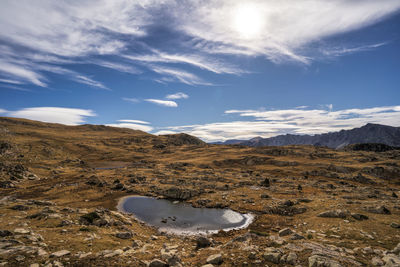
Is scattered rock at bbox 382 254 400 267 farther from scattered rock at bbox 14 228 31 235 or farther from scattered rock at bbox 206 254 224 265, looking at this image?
scattered rock at bbox 14 228 31 235

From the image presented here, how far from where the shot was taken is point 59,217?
21703mm

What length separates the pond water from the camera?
29.2 m

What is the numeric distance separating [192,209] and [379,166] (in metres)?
90.0

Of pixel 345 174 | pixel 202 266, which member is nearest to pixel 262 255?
pixel 202 266

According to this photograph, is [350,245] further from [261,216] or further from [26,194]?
[26,194]

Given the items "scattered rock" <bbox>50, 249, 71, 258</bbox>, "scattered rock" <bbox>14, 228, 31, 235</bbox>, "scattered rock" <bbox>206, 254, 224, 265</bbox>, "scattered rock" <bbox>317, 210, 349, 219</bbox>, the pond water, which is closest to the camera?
"scattered rock" <bbox>50, 249, 71, 258</bbox>

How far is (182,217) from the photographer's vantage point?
33406 mm

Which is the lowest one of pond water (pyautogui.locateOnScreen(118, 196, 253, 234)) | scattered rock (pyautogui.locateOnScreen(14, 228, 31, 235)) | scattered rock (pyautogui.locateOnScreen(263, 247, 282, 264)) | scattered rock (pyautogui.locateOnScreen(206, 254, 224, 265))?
pond water (pyautogui.locateOnScreen(118, 196, 253, 234))

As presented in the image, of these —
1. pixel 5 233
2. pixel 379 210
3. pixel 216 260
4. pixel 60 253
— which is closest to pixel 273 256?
pixel 216 260

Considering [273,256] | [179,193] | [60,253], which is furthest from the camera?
[179,193]

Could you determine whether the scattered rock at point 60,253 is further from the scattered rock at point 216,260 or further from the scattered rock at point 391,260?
the scattered rock at point 391,260

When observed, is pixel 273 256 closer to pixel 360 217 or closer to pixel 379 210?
pixel 360 217

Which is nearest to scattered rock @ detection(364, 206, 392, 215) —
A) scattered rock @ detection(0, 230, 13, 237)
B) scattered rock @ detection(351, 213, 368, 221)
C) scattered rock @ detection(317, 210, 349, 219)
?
scattered rock @ detection(351, 213, 368, 221)

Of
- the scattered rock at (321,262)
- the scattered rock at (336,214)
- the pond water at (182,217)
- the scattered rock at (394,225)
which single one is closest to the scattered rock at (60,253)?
the pond water at (182,217)
